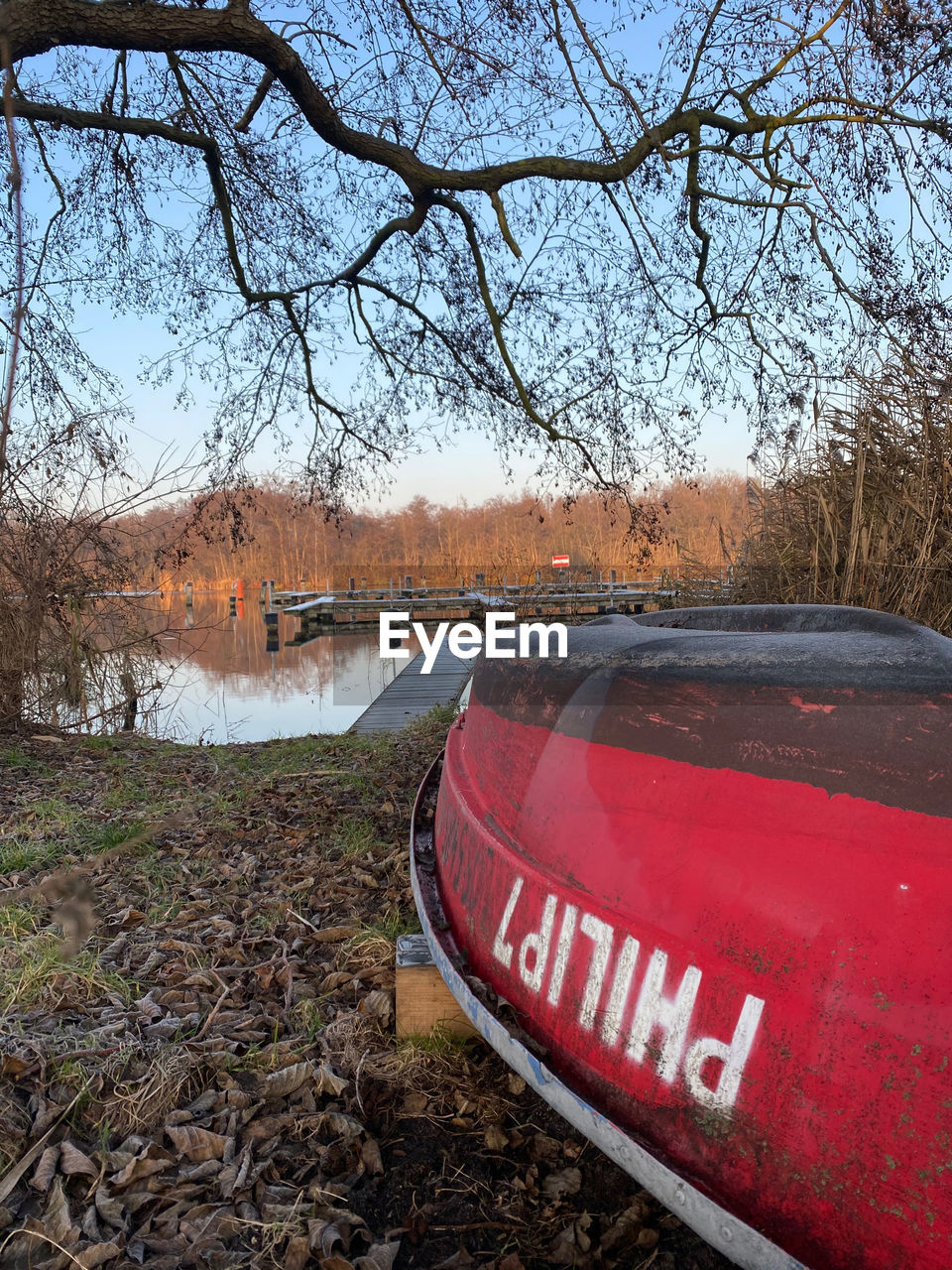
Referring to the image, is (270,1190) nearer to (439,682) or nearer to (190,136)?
(190,136)

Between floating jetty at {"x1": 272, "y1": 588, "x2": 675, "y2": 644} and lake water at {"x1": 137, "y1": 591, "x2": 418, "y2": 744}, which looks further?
floating jetty at {"x1": 272, "y1": 588, "x2": 675, "y2": 644}

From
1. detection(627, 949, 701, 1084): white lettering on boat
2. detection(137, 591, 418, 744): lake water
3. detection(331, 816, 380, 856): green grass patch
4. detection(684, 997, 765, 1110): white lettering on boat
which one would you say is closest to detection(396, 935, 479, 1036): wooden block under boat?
detection(627, 949, 701, 1084): white lettering on boat

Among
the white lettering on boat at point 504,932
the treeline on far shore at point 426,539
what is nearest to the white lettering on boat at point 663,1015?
the white lettering on boat at point 504,932

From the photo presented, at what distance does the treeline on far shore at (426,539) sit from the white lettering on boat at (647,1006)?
4728mm

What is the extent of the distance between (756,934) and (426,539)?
54.2 meters

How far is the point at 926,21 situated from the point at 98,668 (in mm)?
9180

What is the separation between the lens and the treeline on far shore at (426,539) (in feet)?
27.3

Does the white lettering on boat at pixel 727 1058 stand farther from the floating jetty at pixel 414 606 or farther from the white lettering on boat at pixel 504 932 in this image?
the floating jetty at pixel 414 606

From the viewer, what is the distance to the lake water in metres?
10.2

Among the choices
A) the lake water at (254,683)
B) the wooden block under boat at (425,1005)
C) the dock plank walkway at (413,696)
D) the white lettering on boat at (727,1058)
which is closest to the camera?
the white lettering on boat at (727,1058)

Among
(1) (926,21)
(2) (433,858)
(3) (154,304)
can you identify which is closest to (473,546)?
(3) (154,304)

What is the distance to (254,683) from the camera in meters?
18.2

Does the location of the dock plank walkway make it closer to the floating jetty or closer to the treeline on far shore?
the treeline on far shore

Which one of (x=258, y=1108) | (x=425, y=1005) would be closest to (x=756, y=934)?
(x=425, y=1005)
